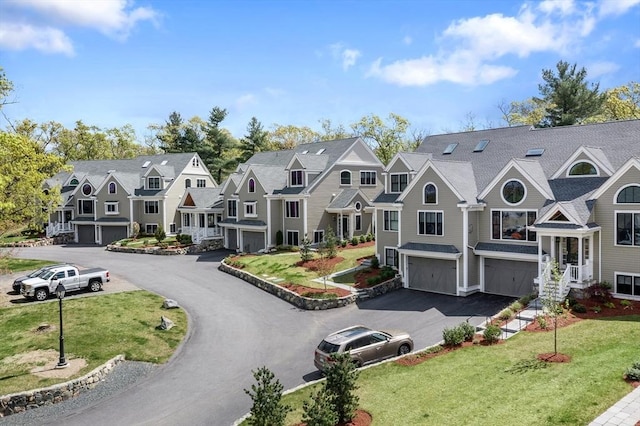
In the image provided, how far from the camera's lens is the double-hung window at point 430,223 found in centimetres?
3067

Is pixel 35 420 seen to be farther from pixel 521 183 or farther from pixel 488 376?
pixel 521 183

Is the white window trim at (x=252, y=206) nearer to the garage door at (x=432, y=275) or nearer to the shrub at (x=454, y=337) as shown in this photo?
the garage door at (x=432, y=275)

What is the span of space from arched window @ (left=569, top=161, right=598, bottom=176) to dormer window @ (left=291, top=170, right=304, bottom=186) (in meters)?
23.9

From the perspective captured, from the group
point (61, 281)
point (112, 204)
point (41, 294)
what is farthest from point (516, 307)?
point (112, 204)

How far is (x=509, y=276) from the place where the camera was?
28625 mm

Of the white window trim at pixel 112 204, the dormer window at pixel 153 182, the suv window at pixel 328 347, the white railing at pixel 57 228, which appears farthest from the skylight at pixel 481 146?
the white railing at pixel 57 228

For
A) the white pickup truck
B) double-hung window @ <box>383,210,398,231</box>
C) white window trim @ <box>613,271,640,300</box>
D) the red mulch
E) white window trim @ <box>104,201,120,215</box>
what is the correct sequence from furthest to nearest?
1. white window trim @ <box>104,201,120,215</box>
2. double-hung window @ <box>383,210,398,231</box>
3. the white pickup truck
4. white window trim @ <box>613,271,640,300</box>
5. the red mulch

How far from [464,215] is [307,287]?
35.8 ft

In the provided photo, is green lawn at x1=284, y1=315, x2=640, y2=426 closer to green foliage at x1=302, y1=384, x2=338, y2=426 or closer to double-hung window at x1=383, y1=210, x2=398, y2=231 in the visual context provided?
green foliage at x1=302, y1=384, x2=338, y2=426

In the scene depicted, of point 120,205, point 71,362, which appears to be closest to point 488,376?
point 71,362

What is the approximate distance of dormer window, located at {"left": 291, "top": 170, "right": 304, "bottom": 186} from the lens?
4516 cm

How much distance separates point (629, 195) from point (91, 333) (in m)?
27.8

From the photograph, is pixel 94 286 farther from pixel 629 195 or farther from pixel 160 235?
pixel 629 195

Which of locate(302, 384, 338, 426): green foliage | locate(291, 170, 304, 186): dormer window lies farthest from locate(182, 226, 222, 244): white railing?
locate(302, 384, 338, 426): green foliage
